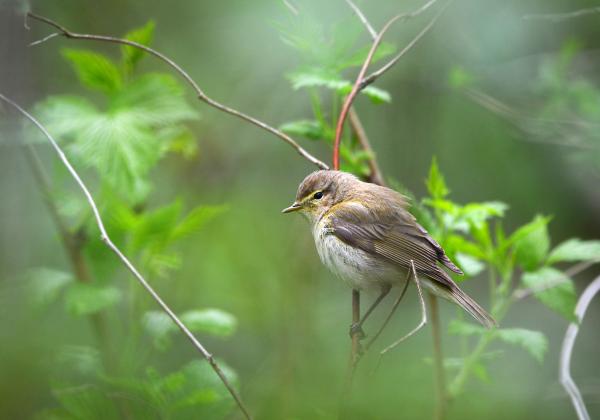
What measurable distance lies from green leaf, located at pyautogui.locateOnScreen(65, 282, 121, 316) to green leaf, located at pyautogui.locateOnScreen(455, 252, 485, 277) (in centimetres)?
152

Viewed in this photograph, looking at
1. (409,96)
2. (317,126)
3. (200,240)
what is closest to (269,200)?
(200,240)

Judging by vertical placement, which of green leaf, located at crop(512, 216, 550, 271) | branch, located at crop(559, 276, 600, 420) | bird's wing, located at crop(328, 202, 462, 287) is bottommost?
branch, located at crop(559, 276, 600, 420)

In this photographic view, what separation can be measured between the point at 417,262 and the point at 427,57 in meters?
3.05

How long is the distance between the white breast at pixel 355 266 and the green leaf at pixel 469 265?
279mm

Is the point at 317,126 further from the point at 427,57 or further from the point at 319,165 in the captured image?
the point at 427,57

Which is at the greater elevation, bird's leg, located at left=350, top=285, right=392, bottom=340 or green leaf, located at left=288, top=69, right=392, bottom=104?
green leaf, located at left=288, top=69, right=392, bottom=104

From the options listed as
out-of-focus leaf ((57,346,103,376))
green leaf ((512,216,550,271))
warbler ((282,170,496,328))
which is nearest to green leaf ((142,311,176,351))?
out-of-focus leaf ((57,346,103,376))

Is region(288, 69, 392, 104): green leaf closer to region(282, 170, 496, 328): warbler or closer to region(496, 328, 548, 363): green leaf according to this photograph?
region(282, 170, 496, 328): warbler

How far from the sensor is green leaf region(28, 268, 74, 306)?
317 cm

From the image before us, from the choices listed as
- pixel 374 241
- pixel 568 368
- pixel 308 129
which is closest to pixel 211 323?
pixel 374 241

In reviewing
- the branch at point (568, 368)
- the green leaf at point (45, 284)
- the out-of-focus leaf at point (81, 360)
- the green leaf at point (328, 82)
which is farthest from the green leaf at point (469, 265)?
the green leaf at point (45, 284)

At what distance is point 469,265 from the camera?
3.25 metres

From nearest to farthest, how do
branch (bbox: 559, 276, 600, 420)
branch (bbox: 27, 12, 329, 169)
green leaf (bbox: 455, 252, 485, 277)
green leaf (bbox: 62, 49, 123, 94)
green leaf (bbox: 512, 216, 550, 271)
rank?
branch (bbox: 27, 12, 329, 169) → branch (bbox: 559, 276, 600, 420) → green leaf (bbox: 512, 216, 550, 271) → green leaf (bbox: 455, 252, 485, 277) → green leaf (bbox: 62, 49, 123, 94)

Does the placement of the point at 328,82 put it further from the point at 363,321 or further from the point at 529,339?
the point at 529,339
